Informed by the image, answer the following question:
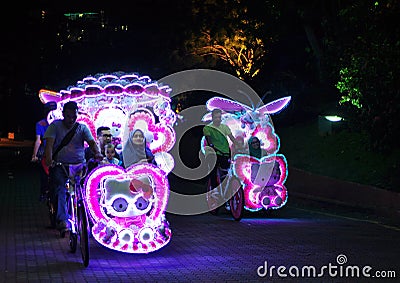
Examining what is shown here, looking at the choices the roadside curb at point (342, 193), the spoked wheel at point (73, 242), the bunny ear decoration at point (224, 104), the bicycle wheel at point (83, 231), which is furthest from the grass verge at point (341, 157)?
the bicycle wheel at point (83, 231)

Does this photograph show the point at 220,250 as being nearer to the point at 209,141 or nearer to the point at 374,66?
the point at 209,141

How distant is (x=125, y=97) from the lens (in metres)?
17.8

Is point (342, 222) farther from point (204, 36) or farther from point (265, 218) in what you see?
point (204, 36)

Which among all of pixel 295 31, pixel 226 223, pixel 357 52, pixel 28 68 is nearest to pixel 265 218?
pixel 226 223

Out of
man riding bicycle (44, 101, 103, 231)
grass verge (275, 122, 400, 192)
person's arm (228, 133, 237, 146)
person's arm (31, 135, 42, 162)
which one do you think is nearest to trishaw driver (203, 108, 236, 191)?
person's arm (228, 133, 237, 146)

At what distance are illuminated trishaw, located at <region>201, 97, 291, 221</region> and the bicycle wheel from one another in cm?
515

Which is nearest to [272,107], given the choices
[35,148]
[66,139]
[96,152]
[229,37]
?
[35,148]

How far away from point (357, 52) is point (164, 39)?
1818 centimetres

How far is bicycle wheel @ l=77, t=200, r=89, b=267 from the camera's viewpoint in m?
10.4

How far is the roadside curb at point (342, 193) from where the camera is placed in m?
17.0

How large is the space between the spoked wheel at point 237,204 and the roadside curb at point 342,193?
318cm

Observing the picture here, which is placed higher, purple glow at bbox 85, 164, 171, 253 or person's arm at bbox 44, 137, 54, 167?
person's arm at bbox 44, 137, 54, 167

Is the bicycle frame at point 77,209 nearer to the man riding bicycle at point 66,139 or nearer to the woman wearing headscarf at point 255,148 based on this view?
the man riding bicycle at point 66,139

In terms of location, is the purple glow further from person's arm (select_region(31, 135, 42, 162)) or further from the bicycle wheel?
person's arm (select_region(31, 135, 42, 162))
